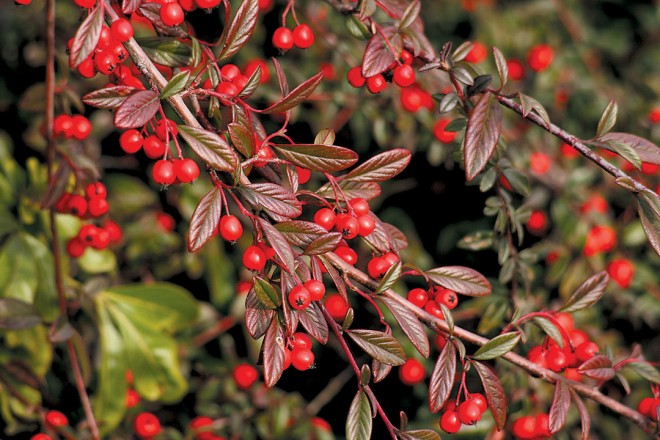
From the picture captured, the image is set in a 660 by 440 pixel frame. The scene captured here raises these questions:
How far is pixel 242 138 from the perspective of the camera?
3.93 ft

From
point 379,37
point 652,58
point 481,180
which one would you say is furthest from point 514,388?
point 652,58

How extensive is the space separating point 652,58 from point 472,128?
2.51 m

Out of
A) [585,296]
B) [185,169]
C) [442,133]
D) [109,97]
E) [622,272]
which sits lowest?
[622,272]

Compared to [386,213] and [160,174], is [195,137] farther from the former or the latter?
[386,213]

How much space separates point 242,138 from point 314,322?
36 centimetres

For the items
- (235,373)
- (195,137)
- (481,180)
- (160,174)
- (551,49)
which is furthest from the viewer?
(551,49)

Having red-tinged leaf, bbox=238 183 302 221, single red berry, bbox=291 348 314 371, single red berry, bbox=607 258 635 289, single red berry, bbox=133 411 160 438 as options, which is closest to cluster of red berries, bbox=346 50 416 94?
red-tinged leaf, bbox=238 183 302 221

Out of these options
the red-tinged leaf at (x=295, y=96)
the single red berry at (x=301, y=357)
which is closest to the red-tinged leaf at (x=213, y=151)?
the red-tinged leaf at (x=295, y=96)

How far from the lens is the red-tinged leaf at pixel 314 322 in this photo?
4.07 feet

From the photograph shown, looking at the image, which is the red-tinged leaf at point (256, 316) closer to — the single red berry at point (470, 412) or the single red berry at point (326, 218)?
the single red berry at point (326, 218)

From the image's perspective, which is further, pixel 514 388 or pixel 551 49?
pixel 551 49

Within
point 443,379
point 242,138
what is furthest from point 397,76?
point 443,379

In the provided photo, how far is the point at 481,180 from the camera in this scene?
1622 mm

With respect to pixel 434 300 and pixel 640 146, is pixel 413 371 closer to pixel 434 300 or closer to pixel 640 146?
pixel 434 300
